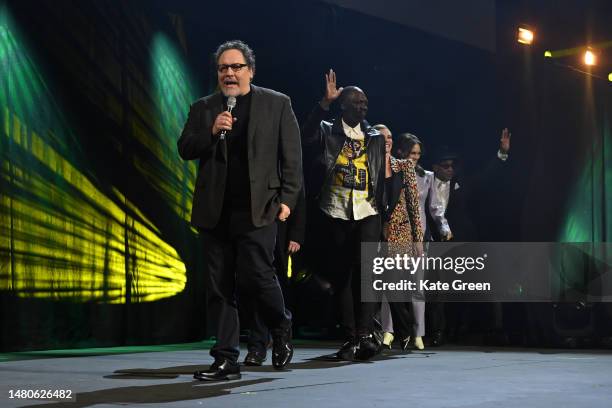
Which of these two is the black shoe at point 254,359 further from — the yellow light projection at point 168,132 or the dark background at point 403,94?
the yellow light projection at point 168,132

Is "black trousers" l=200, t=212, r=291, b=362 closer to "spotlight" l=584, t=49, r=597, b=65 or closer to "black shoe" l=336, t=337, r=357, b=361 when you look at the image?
"black shoe" l=336, t=337, r=357, b=361

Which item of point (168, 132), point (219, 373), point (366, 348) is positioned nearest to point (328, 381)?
point (219, 373)

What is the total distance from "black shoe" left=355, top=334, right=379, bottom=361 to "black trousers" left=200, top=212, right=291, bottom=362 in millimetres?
1146

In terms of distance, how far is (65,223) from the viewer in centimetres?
620

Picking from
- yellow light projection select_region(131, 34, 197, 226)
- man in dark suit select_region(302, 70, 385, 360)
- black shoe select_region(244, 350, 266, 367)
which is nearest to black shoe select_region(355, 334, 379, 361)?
man in dark suit select_region(302, 70, 385, 360)

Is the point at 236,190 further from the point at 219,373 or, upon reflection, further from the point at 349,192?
the point at 349,192

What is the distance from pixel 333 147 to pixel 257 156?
1.40 meters

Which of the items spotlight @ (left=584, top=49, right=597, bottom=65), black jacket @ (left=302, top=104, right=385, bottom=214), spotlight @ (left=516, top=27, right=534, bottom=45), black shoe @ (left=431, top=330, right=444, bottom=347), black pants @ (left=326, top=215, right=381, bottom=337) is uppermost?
spotlight @ (left=516, top=27, right=534, bottom=45)

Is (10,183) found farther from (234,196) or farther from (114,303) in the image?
(234,196)

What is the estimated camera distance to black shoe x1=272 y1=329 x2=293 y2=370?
4.52 meters

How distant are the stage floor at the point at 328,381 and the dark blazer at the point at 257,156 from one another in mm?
703

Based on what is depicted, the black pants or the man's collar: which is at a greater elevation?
the man's collar

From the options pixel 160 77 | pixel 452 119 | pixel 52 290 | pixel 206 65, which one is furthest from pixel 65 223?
pixel 452 119

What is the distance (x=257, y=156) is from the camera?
13.5 ft
